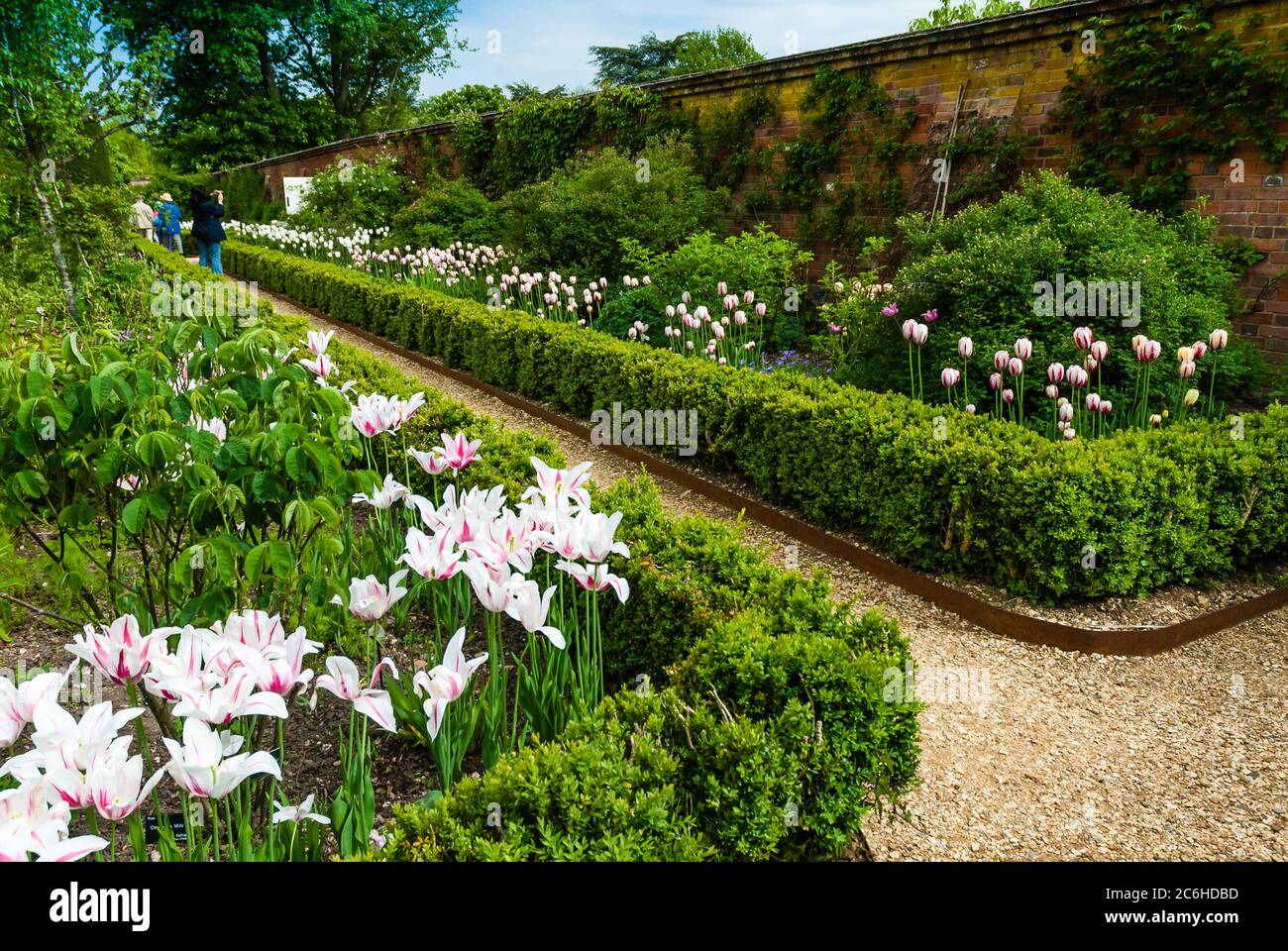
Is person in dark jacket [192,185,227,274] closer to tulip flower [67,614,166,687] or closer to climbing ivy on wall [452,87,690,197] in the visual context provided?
climbing ivy on wall [452,87,690,197]

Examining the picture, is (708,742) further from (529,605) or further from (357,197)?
(357,197)

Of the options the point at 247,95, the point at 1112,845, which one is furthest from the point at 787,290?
the point at 247,95

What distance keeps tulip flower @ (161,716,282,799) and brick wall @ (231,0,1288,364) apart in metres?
8.14

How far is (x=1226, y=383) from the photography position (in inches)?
261

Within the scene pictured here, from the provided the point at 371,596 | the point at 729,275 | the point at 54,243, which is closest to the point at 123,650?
the point at 371,596

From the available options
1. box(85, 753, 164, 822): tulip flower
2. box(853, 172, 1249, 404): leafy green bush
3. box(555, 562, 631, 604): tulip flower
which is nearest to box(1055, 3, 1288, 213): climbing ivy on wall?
box(853, 172, 1249, 404): leafy green bush

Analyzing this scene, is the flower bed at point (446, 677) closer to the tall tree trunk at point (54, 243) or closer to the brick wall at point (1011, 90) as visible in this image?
the tall tree trunk at point (54, 243)

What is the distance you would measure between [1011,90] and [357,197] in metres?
14.2

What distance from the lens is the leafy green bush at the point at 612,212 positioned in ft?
35.2

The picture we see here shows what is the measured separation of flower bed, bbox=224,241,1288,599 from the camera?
4.14 m

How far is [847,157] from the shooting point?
10.4 meters

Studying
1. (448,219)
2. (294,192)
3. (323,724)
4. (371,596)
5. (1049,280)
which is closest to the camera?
(371,596)

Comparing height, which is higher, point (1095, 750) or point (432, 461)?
point (432, 461)

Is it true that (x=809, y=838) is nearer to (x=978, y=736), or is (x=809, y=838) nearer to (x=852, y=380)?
(x=978, y=736)
